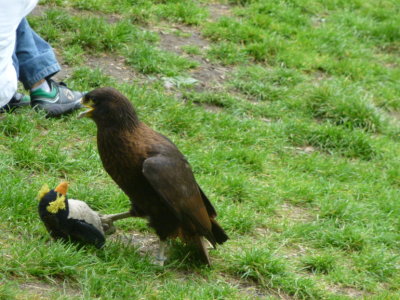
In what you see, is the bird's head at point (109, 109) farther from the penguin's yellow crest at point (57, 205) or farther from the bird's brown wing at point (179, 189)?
the penguin's yellow crest at point (57, 205)

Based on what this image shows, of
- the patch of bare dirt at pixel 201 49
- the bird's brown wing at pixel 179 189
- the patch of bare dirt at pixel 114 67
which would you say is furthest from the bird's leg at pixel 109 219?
the patch of bare dirt at pixel 201 49

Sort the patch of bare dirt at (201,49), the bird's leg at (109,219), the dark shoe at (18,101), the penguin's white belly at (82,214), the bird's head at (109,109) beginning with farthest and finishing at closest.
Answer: the patch of bare dirt at (201,49) < the dark shoe at (18,101) < the bird's leg at (109,219) < the bird's head at (109,109) < the penguin's white belly at (82,214)

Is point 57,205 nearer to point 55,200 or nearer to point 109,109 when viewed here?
point 55,200

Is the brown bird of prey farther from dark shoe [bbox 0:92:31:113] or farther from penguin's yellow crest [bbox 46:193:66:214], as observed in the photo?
dark shoe [bbox 0:92:31:113]

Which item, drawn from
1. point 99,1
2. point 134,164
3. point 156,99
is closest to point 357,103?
point 156,99

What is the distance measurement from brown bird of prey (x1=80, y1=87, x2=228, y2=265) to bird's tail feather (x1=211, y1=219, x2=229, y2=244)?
2.2 inches

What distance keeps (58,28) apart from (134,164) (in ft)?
13.3

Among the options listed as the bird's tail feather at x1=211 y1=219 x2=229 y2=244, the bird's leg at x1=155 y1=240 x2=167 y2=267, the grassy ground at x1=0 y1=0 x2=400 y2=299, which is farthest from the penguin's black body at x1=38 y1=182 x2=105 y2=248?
the bird's tail feather at x1=211 y1=219 x2=229 y2=244

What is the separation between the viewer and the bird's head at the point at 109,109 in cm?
464

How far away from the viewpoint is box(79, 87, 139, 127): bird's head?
4.64 meters

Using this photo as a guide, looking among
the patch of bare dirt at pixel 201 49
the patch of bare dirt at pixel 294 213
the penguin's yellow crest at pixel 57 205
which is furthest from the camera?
the patch of bare dirt at pixel 201 49

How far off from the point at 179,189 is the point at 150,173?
0.26 metres

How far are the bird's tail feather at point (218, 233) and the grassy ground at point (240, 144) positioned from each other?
0.49 feet

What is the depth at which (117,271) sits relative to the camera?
443cm
